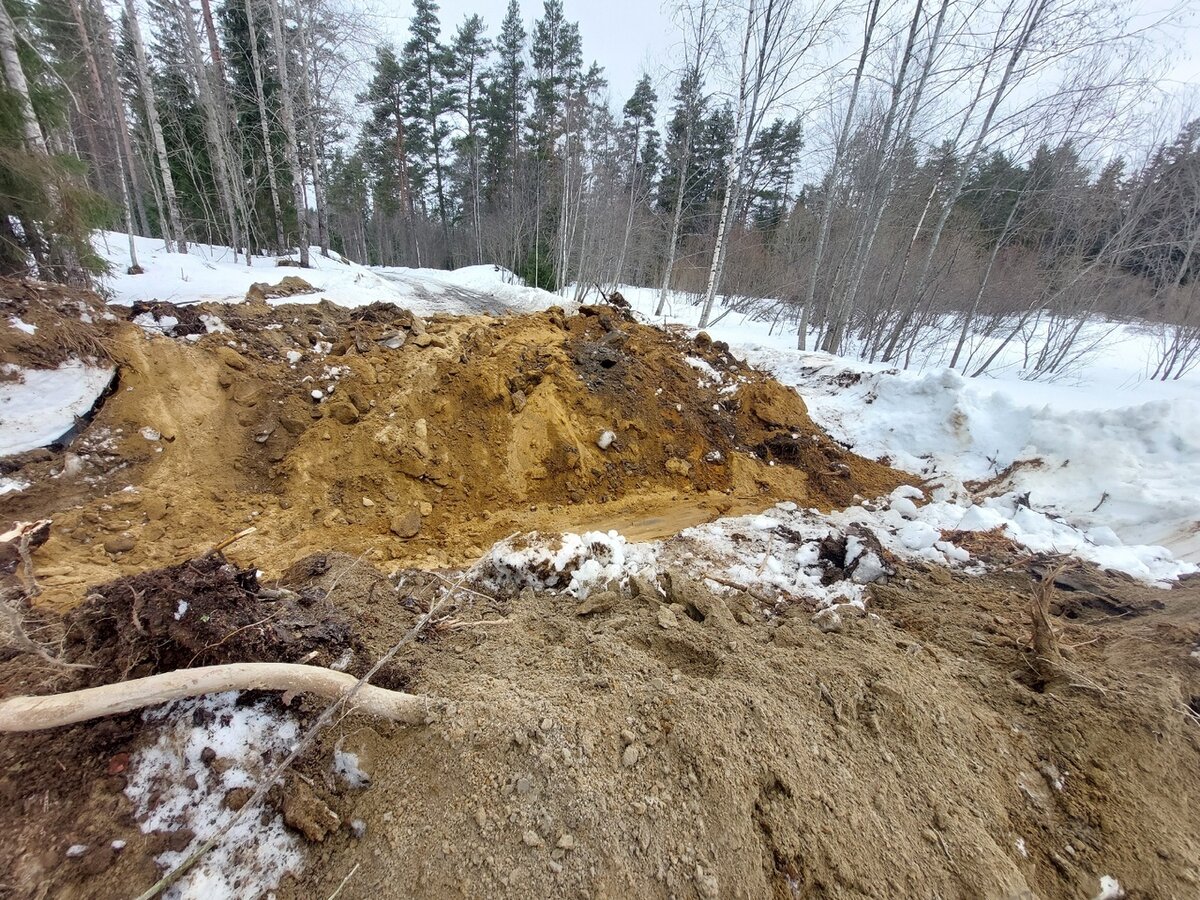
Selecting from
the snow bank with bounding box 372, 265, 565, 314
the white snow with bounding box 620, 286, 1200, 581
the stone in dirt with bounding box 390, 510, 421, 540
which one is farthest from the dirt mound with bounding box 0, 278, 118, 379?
the white snow with bounding box 620, 286, 1200, 581

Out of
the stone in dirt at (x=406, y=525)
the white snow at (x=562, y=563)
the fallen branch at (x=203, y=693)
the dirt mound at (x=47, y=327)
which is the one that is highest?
the dirt mound at (x=47, y=327)

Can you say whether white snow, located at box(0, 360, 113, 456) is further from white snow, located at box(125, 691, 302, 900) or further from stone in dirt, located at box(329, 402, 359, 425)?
white snow, located at box(125, 691, 302, 900)

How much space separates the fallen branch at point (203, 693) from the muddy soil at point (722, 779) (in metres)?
0.09

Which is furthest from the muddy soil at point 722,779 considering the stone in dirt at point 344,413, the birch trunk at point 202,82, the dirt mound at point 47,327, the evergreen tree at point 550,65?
the evergreen tree at point 550,65

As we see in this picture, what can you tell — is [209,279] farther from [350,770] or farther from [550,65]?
[550,65]

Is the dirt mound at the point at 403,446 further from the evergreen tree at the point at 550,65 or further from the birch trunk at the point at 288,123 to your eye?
the evergreen tree at the point at 550,65

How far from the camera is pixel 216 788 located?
5.24 ft

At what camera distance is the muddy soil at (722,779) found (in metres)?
1.49

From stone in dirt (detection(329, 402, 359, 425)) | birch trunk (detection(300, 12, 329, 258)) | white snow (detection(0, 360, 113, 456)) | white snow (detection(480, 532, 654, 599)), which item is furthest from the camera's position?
birch trunk (detection(300, 12, 329, 258))

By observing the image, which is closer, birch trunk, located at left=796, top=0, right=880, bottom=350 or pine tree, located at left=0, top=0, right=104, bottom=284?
pine tree, located at left=0, top=0, right=104, bottom=284

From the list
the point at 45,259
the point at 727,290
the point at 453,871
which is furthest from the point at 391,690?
the point at 727,290

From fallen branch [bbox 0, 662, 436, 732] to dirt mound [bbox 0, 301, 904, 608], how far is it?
1958 mm

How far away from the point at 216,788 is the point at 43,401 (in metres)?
4.45

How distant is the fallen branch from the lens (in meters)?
1.45
